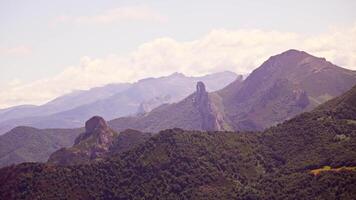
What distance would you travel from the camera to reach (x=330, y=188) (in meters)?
200

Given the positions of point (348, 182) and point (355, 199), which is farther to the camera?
point (348, 182)

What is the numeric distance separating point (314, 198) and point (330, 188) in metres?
7.07

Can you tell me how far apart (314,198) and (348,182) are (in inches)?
545

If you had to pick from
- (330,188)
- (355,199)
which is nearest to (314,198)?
(330,188)

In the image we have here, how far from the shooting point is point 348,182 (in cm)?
19500

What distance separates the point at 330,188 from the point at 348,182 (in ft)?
24.9

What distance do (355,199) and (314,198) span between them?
803 inches

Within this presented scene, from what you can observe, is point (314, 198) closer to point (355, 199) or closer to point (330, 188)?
point (330, 188)

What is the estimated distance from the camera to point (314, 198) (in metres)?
200

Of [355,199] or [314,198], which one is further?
[314,198]

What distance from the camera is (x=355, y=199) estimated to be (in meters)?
182

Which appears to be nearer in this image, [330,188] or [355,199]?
[355,199]
